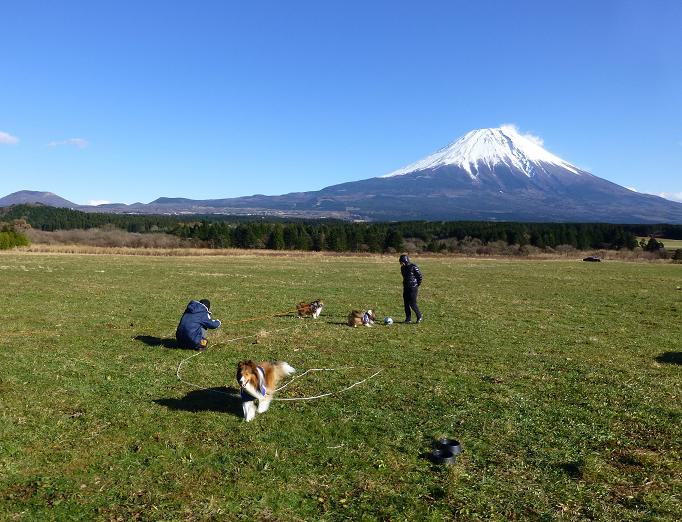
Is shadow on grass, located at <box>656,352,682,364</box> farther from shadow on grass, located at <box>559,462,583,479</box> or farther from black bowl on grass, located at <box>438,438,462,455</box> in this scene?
black bowl on grass, located at <box>438,438,462,455</box>

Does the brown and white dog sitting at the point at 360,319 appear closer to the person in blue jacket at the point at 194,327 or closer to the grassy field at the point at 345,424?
the grassy field at the point at 345,424

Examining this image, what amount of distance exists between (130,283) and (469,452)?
24.2 metres

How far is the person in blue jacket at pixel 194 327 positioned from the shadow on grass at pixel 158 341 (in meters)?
0.39

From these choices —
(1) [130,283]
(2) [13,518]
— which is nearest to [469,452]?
(2) [13,518]

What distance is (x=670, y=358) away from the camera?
1209 centimetres

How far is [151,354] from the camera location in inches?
461

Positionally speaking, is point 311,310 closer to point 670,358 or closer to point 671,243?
point 670,358

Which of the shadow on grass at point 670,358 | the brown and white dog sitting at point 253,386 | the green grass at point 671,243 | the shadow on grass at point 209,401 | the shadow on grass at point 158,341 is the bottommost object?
the green grass at point 671,243

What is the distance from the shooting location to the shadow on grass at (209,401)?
813cm

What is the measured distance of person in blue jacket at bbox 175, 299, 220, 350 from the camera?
468 inches

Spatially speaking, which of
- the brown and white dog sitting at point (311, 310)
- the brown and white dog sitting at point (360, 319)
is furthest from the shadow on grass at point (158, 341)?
the brown and white dog sitting at point (360, 319)

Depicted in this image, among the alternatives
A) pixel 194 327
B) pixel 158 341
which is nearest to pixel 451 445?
pixel 194 327

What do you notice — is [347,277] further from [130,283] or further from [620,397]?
[620,397]

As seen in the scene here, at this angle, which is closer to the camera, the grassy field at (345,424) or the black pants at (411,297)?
the grassy field at (345,424)
